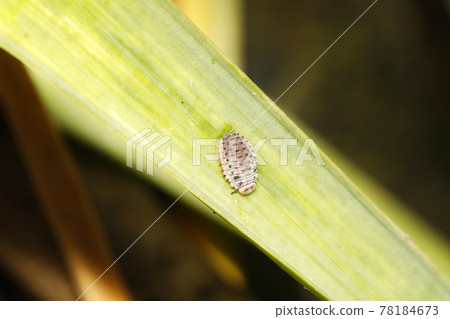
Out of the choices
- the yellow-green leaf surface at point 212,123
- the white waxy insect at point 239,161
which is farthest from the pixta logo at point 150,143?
the white waxy insect at point 239,161

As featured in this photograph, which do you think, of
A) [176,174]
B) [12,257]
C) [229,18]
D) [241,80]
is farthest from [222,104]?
[12,257]

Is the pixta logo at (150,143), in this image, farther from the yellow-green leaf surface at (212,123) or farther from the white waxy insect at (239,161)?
the white waxy insect at (239,161)

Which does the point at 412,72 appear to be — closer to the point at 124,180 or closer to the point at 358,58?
the point at 358,58

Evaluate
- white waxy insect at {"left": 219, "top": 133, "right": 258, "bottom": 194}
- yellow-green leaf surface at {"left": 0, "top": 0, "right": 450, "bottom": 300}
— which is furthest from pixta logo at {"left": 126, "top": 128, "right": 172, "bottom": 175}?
white waxy insect at {"left": 219, "top": 133, "right": 258, "bottom": 194}

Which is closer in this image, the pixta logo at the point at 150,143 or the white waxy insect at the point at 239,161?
the pixta logo at the point at 150,143

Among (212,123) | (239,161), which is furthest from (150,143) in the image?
(239,161)

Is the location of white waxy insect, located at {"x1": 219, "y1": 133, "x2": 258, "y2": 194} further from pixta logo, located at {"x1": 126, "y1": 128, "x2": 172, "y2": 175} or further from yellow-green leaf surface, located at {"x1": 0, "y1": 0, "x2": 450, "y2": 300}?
pixta logo, located at {"x1": 126, "y1": 128, "x2": 172, "y2": 175}

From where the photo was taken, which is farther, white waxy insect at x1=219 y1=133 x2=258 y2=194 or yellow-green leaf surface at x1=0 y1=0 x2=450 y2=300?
white waxy insect at x1=219 y1=133 x2=258 y2=194
